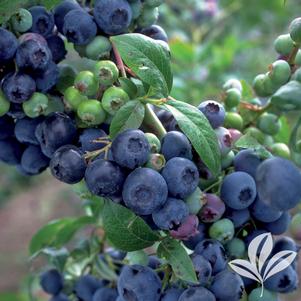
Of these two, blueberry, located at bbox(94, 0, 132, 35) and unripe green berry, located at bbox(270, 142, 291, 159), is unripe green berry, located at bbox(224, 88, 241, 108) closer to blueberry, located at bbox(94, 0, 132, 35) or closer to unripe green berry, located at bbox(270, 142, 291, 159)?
unripe green berry, located at bbox(270, 142, 291, 159)

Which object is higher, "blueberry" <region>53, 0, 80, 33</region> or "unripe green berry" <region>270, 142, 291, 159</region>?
"blueberry" <region>53, 0, 80, 33</region>

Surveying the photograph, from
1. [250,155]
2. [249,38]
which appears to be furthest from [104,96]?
[249,38]

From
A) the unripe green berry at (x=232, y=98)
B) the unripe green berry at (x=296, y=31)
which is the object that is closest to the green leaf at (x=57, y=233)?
the unripe green berry at (x=232, y=98)

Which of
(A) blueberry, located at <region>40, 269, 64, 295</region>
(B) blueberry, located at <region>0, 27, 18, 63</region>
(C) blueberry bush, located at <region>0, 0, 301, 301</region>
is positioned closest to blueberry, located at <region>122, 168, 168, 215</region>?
(C) blueberry bush, located at <region>0, 0, 301, 301</region>

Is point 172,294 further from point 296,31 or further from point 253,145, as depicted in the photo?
point 296,31

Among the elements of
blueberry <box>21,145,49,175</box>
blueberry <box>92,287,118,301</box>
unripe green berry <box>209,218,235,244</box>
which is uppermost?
unripe green berry <box>209,218,235,244</box>

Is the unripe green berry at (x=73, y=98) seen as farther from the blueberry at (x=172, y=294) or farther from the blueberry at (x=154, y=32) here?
the blueberry at (x=172, y=294)
